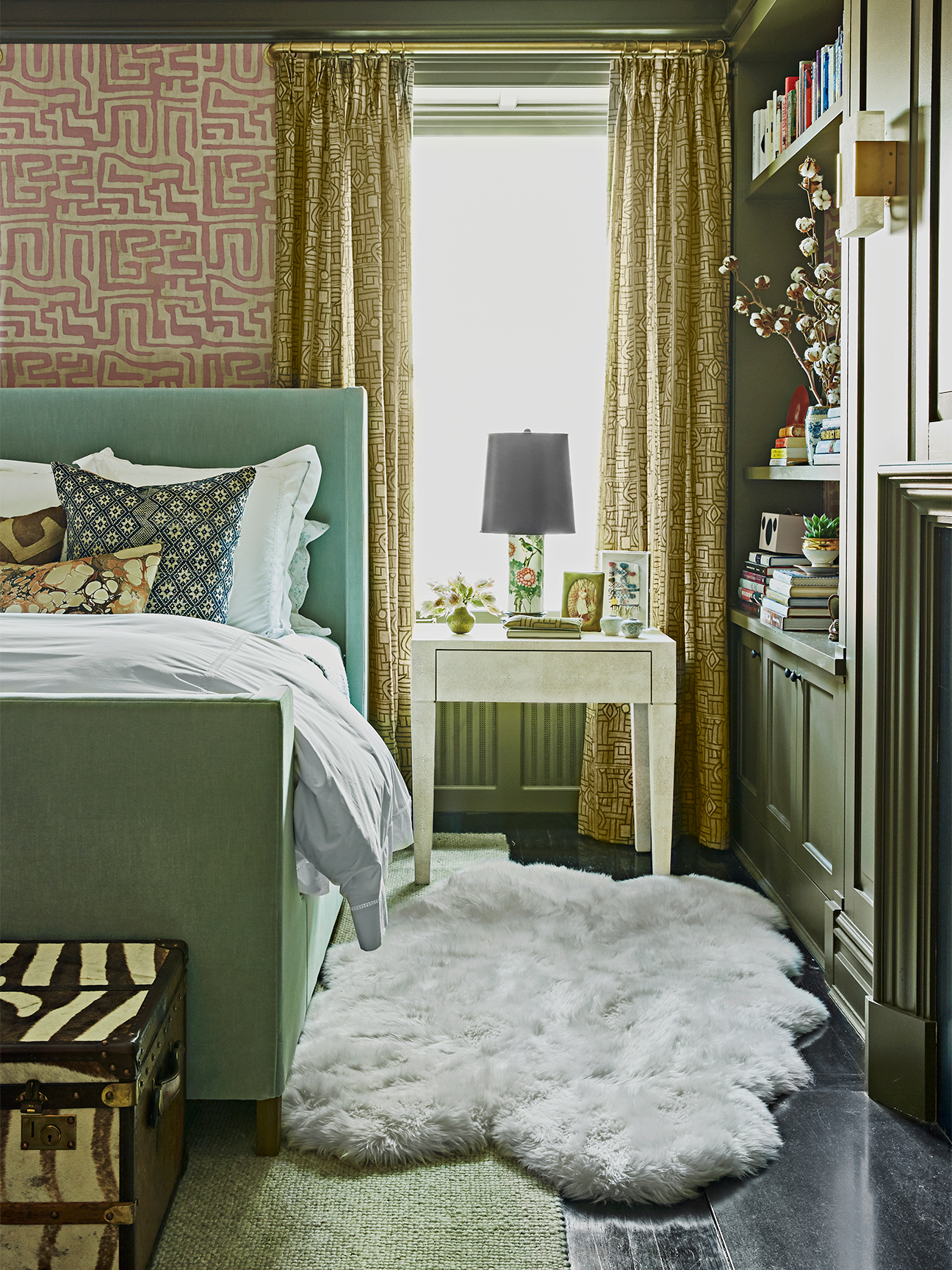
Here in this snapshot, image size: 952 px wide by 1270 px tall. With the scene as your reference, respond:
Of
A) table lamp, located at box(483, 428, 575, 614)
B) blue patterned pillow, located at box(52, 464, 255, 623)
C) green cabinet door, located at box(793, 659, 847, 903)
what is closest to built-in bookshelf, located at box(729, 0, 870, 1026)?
green cabinet door, located at box(793, 659, 847, 903)

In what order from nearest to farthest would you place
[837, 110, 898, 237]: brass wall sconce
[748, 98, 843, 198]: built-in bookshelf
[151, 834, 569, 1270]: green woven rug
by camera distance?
[151, 834, 569, 1270]: green woven rug < [837, 110, 898, 237]: brass wall sconce < [748, 98, 843, 198]: built-in bookshelf

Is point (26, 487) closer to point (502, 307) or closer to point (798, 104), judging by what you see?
point (502, 307)

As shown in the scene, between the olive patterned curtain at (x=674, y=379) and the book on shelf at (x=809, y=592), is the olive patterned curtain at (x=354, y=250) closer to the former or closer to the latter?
the olive patterned curtain at (x=674, y=379)

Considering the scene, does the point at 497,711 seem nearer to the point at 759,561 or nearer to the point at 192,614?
the point at 759,561

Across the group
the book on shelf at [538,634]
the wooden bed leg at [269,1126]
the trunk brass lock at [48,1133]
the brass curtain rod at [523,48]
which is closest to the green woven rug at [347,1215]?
the wooden bed leg at [269,1126]

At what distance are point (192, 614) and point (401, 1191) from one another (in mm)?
1424

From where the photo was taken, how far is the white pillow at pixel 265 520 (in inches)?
107

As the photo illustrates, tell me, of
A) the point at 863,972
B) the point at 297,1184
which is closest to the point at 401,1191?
the point at 297,1184

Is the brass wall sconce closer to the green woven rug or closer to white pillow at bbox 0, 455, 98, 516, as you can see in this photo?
the green woven rug

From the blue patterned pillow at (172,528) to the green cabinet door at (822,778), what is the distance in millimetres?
1504

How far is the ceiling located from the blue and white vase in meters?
1.40

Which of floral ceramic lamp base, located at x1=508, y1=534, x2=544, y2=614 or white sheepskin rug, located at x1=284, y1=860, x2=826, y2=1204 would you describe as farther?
floral ceramic lamp base, located at x1=508, y1=534, x2=544, y2=614

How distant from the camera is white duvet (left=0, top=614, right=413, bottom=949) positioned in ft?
5.67

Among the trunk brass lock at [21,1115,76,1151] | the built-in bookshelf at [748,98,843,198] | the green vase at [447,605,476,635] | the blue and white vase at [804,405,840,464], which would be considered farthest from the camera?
the green vase at [447,605,476,635]
